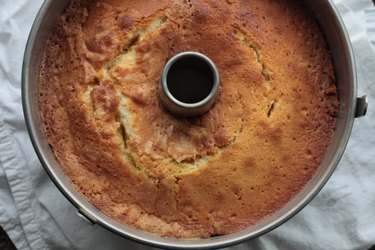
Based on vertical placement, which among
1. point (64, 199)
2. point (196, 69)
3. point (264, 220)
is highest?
point (196, 69)

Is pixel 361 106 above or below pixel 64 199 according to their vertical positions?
above

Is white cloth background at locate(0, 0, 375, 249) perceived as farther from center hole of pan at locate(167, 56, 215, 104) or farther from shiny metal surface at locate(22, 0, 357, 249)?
center hole of pan at locate(167, 56, 215, 104)

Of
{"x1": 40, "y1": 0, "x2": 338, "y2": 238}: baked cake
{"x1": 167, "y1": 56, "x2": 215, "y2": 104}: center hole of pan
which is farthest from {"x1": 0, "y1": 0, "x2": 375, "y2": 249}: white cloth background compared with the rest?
{"x1": 167, "y1": 56, "x2": 215, "y2": 104}: center hole of pan

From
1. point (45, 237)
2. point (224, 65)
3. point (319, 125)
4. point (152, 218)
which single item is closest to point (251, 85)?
point (224, 65)

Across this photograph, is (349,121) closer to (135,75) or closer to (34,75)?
(135,75)

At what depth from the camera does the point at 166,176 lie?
153 cm

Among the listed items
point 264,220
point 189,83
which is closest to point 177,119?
point 189,83

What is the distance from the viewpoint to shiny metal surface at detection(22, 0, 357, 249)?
148 centimetres

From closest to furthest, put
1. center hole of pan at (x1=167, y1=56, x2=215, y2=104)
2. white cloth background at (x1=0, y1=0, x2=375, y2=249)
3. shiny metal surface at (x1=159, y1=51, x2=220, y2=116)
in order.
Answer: shiny metal surface at (x1=159, y1=51, x2=220, y2=116) < center hole of pan at (x1=167, y1=56, x2=215, y2=104) < white cloth background at (x1=0, y1=0, x2=375, y2=249)

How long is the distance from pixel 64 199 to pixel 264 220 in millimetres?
665

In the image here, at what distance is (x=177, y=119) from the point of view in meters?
1.55

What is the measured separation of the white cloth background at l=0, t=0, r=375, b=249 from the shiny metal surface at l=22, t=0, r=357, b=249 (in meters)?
0.34

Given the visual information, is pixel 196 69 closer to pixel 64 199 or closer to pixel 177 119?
pixel 177 119

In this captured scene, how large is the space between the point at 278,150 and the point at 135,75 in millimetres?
425
